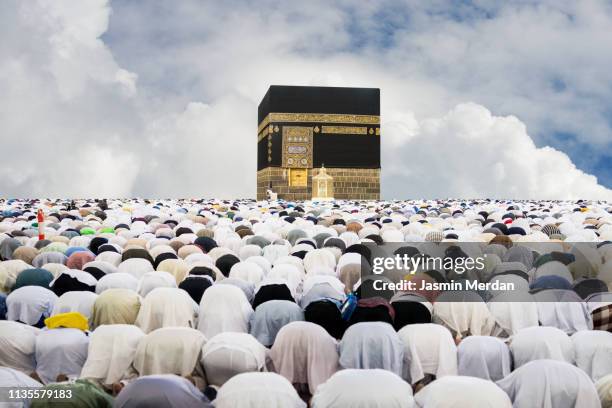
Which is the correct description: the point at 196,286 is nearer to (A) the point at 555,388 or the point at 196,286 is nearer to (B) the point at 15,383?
(B) the point at 15,383

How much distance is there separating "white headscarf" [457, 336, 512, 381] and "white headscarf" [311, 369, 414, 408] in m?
1.07

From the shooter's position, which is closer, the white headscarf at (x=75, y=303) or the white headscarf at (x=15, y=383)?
the white headscarf at (x=15, y=383)

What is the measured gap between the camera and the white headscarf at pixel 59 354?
450 centimetres

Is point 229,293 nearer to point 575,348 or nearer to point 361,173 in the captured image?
point 575,348

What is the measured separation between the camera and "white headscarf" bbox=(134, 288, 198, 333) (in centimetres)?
530

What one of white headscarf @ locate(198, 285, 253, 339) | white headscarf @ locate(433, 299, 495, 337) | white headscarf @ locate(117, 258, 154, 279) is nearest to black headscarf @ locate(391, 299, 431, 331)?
white headscarf @ locate(433, 299, 495, 337)

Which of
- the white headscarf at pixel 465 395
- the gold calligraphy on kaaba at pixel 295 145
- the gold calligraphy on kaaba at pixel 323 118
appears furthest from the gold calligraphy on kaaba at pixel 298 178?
the white headscarf at pixel 465 395

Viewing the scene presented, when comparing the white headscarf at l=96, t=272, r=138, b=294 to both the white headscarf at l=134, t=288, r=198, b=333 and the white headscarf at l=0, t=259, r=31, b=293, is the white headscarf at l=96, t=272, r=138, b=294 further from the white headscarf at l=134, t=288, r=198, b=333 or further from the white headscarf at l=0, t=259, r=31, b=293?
the white headscarf at l=0, t=259, r=31, b=293

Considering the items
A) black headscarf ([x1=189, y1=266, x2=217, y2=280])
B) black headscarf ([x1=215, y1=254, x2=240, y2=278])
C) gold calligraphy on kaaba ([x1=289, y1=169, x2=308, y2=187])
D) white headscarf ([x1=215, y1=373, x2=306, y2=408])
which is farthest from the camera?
gold calligraphy on kaaba ([x1=289, y1=169, x2=308, y2=187])

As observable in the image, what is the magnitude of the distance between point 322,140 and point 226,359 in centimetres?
1965

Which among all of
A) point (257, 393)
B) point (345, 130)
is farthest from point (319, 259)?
point (345, 130)

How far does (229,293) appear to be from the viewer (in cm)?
547

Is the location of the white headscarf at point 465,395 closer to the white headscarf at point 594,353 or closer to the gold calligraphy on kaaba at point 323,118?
the white headscarf at point 594,353

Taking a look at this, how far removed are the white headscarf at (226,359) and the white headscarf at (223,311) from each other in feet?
3.38
